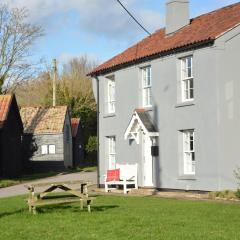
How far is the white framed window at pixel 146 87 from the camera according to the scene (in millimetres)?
25688

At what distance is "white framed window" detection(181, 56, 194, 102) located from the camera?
76.0 feet

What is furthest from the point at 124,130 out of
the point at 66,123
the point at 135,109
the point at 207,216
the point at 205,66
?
the point at 66,123

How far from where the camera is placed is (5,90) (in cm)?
5356

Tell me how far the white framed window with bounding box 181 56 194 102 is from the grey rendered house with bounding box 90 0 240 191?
38 millimetres

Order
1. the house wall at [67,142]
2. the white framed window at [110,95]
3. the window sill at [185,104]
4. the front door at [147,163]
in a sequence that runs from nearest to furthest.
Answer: the window sill at [185,104]
the front door at [147,163]
the white framed window at [110,95]
the house wall at [67,142]

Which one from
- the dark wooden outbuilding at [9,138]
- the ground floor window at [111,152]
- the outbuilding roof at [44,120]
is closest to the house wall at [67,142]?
the outbuilding roof at [44,120]

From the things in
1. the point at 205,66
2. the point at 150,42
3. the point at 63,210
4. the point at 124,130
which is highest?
the point at 150,42

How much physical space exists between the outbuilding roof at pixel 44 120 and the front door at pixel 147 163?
1023 inches

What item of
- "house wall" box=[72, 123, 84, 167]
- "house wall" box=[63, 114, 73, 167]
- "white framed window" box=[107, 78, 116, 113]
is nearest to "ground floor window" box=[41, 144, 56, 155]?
"house wall" box=[63, 114, 73, 167]

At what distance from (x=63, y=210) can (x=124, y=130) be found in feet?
34.7

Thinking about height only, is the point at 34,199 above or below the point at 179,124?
below

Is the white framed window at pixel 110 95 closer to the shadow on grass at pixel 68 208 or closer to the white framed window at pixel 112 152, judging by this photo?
the white framed window at pixel 112 152

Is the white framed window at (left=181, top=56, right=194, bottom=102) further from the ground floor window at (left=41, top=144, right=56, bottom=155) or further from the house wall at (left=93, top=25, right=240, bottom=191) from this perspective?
the ground floor window at (left=41, top=144, right=56, bottom=155)

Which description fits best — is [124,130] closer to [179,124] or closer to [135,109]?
[135,109]
